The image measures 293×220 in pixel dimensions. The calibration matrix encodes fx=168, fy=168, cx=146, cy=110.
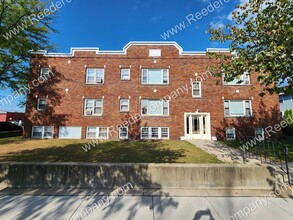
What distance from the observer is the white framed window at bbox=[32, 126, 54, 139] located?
16.0m

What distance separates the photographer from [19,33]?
13.4 metres

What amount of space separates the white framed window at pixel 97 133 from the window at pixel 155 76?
19.9ft

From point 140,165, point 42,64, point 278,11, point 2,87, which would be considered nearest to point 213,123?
point 278,11

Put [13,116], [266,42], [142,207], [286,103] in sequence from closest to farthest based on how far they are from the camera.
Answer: [142,207] → [266,42] → [286,103] → [13,116]

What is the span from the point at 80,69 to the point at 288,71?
1602cm

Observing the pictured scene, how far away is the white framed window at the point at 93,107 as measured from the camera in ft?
53.6

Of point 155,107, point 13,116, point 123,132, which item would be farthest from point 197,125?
point 13,116

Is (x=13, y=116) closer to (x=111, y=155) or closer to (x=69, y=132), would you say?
(x=69, y=132)

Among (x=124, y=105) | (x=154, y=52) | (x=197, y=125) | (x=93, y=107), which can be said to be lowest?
(x=197, y=125)

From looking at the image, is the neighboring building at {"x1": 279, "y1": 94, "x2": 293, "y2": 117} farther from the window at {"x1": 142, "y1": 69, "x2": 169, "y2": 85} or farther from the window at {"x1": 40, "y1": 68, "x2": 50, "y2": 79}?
the window at {"x1": 40, "y1": 68, "x2": 50, "y2": 79}

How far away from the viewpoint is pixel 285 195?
4.77 meters

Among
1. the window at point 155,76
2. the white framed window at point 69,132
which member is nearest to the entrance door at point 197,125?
the window at point 155,76

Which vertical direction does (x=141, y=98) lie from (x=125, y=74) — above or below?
below

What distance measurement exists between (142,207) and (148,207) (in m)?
0.15
